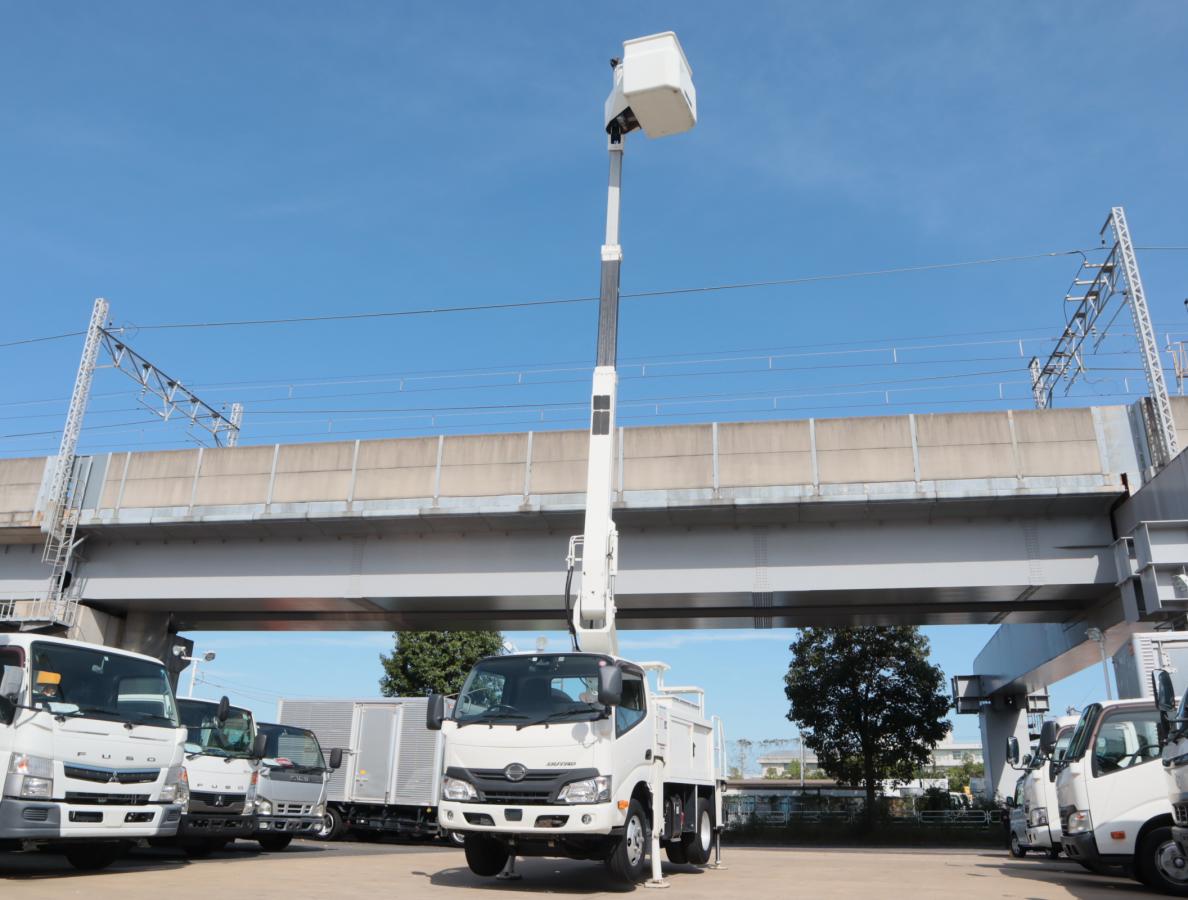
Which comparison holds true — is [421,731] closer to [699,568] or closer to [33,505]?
[699,568]

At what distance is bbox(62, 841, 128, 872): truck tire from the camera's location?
10.0m

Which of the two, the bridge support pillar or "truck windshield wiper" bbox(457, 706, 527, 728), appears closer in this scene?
"truck windshield wiper" bbox(457, 706, 527, 728)

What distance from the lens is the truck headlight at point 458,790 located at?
9109mm

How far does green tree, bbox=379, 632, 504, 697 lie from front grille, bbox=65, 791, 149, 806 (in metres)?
33.2

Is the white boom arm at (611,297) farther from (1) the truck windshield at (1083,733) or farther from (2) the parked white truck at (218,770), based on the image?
(1) the truck windshield at (1083,733)

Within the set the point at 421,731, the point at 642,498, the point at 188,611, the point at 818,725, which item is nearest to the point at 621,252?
the point at 642,498

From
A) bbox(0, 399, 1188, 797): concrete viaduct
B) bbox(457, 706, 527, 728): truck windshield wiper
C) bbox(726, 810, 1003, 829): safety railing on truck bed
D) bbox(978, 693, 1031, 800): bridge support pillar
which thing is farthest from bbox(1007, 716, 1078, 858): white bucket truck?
bbox(978, 693, 1031, 800): bridge support pillar

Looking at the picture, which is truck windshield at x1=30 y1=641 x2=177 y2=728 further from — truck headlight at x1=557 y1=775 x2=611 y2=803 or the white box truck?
the white box truck

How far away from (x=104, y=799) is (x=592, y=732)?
16.3 ft

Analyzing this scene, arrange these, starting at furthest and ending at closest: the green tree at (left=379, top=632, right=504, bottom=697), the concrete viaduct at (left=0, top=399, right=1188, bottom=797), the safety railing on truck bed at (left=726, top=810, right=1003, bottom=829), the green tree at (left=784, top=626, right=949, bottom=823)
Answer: the green tree at (left=379, top=632, right=504, bottom=697), the green tree at (left=784, top=626, right=949, bottom=823), the safety railing on truck bed at (left=726, top=810, right=1003, bottom=829), the concrete viaduct at (left=0, top=399, right=1188, bottom=797)

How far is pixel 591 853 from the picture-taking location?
918 centimetres

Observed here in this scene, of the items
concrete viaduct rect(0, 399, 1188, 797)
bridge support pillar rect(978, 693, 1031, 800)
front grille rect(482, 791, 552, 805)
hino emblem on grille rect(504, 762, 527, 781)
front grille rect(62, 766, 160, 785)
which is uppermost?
concrete viaduct rect(0, 399, 1188, 797)

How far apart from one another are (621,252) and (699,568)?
814 cm

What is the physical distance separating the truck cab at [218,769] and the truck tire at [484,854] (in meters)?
4.32
